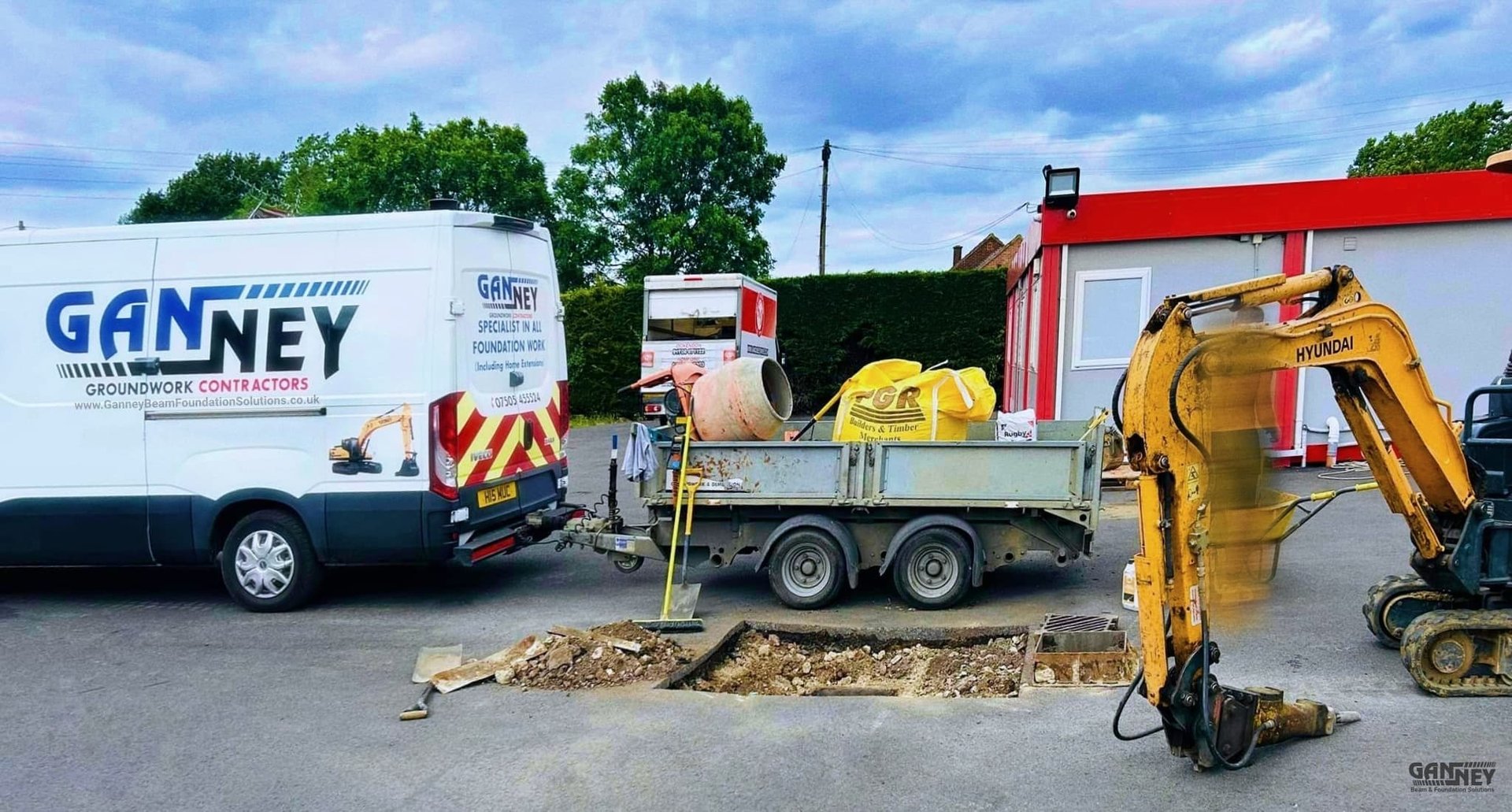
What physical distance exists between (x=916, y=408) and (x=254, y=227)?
16.9 feet

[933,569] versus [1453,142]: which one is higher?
[1453,142]

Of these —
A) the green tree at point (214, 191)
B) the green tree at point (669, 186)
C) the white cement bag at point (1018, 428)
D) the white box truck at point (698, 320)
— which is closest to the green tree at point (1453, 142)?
the green tree at point (669, 186)

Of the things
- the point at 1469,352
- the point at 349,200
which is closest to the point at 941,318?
the point at 1469,352

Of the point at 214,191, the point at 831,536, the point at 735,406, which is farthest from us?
the point at 214,191

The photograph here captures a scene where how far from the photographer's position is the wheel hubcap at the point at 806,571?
6.88m

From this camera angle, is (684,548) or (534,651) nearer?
(534,651)

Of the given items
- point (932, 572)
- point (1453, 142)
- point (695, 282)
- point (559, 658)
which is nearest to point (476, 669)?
point (559, 658)

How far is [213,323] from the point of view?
698 cm

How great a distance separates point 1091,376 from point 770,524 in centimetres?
700

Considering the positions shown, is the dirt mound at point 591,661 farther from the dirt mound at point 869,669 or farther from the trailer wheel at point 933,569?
the trailer wheel at point 933,569

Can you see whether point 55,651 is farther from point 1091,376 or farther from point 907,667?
point 1091,376

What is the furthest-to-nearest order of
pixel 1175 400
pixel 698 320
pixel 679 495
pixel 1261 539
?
pixel 698 320 → pixel 679 495 → pixel 1261 539 → pixel 1175 400

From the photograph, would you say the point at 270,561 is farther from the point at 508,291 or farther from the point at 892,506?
the point at 892,506

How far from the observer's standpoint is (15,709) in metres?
5.40
